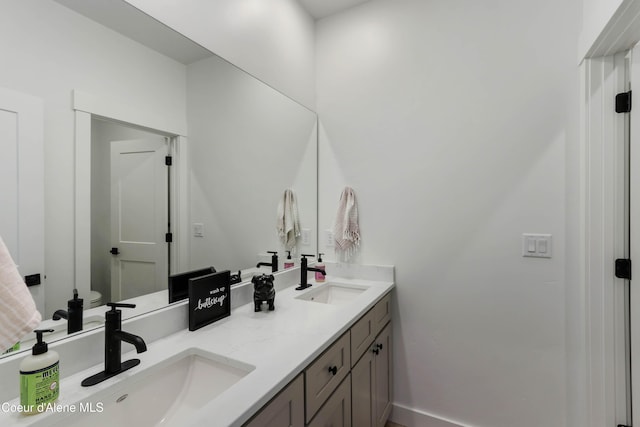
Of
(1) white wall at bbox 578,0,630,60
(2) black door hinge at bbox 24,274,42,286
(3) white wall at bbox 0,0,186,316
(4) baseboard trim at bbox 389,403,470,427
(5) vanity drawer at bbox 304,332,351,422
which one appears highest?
(1) white wall at bbox 578,0,630,60

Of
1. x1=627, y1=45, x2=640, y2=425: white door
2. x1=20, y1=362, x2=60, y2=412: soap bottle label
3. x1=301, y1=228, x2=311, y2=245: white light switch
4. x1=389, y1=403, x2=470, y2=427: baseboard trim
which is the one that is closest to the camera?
x1=20, y1=362, x2=60, y2=412: soap bottle label

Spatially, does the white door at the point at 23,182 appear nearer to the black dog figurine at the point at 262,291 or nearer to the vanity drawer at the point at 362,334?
the black dog figurine at the point at 262,291

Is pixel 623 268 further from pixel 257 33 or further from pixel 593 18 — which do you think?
pixel 257 33

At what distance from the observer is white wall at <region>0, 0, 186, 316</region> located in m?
0.86

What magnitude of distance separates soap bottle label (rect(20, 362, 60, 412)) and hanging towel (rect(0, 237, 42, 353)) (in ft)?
0.69

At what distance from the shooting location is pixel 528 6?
1.65 metres

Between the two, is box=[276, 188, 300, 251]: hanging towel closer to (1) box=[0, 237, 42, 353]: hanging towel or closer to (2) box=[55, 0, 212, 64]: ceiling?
(2) box=[55, 0, 212, 64]: ceiling

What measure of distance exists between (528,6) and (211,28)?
1.66m

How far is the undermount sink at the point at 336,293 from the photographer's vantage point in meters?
1.95

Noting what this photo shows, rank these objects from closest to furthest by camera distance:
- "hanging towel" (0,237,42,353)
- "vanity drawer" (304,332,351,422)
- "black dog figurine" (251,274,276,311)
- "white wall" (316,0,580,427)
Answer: "hanging towel" (0,237,42,353), "vanity drawer" (304,332,351,422), "black dog figurine" (251,274,276,311), "white wall" (316,0,580,427)

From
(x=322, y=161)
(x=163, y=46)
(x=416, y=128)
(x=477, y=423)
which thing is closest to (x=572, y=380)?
(x=477, y=423)

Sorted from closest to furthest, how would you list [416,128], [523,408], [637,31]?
[637,31] → [523,408] → [416,128]

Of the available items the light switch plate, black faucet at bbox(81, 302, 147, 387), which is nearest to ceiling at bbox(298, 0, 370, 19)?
the light switch plate

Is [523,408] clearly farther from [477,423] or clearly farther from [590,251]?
[590,251]
